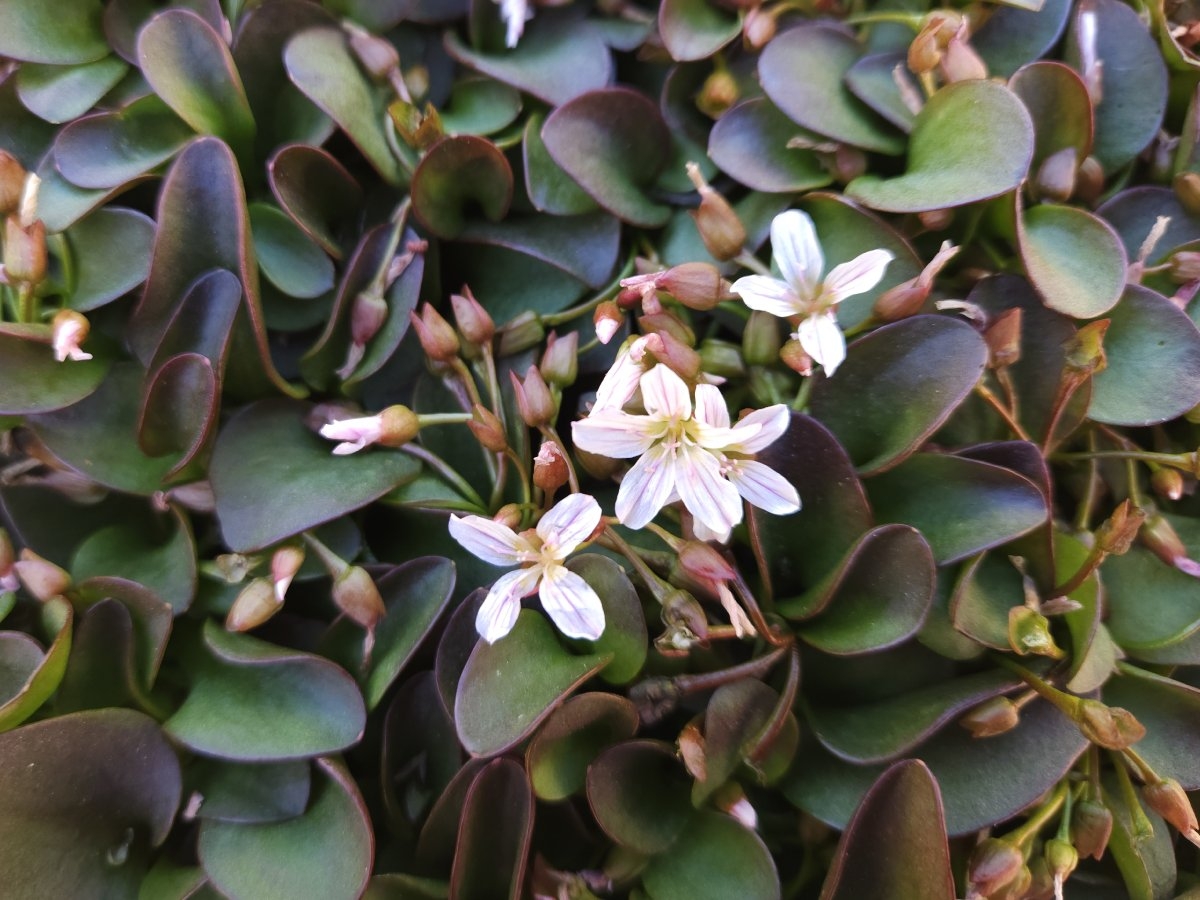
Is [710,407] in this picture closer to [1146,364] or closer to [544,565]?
[544,565]

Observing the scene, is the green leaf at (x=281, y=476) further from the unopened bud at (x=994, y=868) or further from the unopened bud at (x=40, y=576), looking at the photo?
the unopened bud at (x=994, y=868)

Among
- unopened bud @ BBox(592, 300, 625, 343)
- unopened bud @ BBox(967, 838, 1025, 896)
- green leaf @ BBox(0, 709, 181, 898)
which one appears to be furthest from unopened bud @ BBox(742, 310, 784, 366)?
green leaf @ BBox(0, 709, 181, 898)

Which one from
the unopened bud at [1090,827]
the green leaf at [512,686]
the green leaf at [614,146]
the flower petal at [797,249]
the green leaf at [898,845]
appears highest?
the green leaf at [614,146]

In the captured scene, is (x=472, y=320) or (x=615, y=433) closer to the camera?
(x=615, y=433)

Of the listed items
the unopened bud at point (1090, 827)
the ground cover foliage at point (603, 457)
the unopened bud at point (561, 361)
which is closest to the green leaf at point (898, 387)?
the ground cover foliage at point (603, 457)

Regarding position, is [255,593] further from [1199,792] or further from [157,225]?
[1199,792]

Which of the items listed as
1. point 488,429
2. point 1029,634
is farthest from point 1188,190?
point 488,429

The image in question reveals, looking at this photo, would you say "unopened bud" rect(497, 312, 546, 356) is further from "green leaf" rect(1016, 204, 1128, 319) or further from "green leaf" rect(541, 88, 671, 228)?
"green leaf" rect(1016, 204, 1128, 319)
